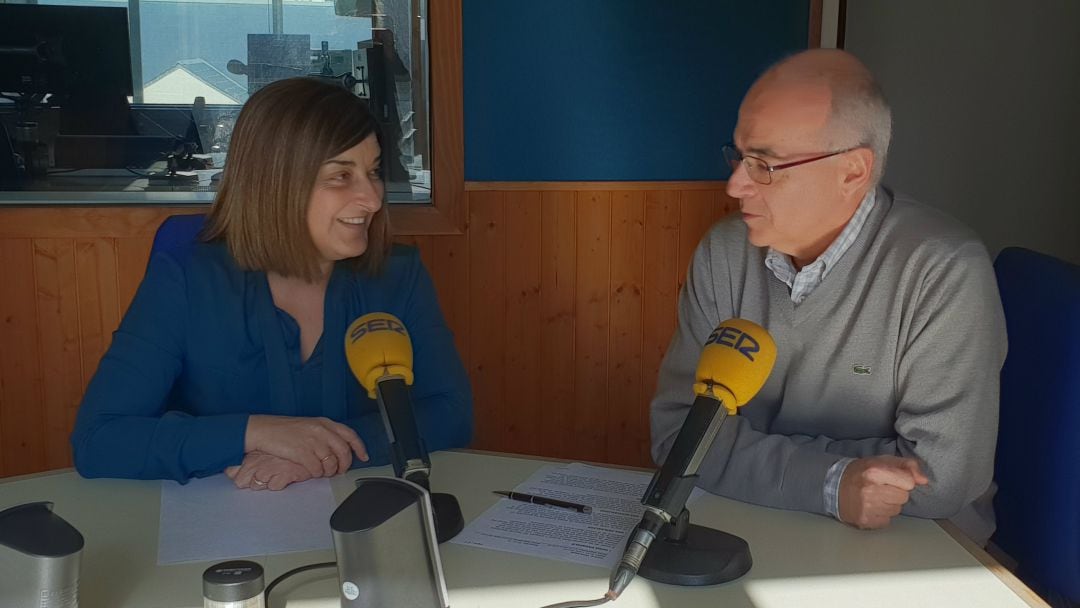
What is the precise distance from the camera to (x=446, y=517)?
142cm

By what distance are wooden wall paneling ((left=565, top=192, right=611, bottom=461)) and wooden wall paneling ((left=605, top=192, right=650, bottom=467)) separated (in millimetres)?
21

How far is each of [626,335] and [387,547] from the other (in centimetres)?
250

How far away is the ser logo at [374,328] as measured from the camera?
140cm

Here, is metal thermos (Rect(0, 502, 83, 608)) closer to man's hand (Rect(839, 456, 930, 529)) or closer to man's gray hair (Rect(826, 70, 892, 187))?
man's hand (Rect(839, 456, 930, 529))

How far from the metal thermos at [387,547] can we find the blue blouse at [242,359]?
63 centimetres

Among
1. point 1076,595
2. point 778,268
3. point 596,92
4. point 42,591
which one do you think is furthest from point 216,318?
point 596,92

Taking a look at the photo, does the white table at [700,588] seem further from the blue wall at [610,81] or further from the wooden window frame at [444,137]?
the blue wall at [610,81]

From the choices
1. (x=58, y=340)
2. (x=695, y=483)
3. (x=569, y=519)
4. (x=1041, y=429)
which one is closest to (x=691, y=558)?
(x=695, y=483)

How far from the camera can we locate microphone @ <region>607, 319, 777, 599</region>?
1193 millimetres

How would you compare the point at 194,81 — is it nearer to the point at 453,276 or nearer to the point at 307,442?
the point at 453,276

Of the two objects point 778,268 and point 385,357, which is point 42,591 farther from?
point 778,268

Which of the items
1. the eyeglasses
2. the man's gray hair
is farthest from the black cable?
the man's gray hair

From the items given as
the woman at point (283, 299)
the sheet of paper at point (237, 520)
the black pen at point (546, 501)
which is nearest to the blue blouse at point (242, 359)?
the woman at point (283, 299)

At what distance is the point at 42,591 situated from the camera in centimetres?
106
